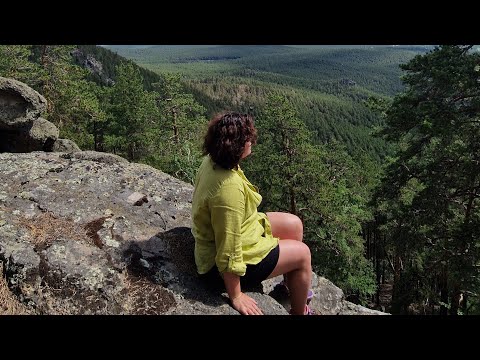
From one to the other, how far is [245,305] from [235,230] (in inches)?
26.5

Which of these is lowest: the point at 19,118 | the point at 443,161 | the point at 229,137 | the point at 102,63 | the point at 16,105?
the point at 102,63

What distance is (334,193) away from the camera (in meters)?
21.7

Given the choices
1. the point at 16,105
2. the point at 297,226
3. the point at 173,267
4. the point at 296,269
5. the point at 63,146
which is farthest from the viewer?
the point at 63,146

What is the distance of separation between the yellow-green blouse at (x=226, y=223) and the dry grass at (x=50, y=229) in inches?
55.7

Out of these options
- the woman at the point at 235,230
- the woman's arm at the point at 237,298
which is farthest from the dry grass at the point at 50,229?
the woman's arm at the point at 237,298

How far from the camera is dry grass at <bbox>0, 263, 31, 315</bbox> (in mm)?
3416

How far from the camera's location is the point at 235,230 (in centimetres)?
351

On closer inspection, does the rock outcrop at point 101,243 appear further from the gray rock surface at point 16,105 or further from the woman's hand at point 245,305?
the gray rock surface at point 16,105

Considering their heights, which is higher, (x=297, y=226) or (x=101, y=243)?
(x=297, y=226)

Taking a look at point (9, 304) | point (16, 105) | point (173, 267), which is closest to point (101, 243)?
point (173, 267)

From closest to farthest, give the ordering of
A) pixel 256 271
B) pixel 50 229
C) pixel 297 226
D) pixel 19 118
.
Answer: pixel 256 271
pixel 50 229
pixel 297 226
pixel 19 118

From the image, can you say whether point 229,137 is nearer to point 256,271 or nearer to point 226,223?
point 226,223

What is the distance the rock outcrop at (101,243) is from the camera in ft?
12.3

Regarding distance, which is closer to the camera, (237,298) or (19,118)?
(237,298)
